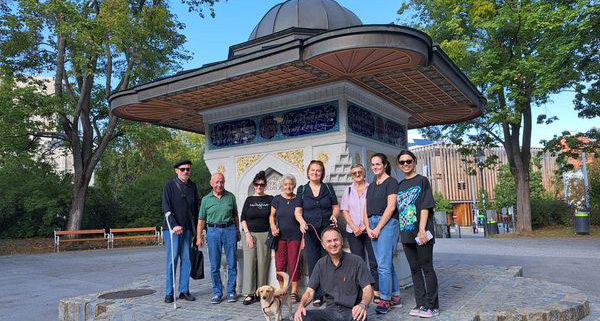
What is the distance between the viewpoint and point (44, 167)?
2012cm

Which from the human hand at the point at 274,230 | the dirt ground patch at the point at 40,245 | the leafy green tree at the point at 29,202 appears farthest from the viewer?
the leafy green tree at the point at 29,202

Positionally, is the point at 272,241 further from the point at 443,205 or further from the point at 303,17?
the point at 443,205

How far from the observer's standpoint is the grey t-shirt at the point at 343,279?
147 inches

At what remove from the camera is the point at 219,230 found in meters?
5.59

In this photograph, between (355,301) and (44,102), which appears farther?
(44,102)

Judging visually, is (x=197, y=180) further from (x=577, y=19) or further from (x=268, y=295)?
(x=268, y=295)

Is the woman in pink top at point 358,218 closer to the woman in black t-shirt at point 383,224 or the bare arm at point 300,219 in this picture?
the woman in black t-shirt at point 383,224

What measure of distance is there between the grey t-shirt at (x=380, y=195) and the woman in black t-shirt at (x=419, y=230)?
12cm

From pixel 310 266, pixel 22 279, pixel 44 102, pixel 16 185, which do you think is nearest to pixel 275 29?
pixel 310 266

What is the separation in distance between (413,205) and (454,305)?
143 cm

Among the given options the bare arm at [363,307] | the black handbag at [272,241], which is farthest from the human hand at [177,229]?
the bare arm at [363,307]

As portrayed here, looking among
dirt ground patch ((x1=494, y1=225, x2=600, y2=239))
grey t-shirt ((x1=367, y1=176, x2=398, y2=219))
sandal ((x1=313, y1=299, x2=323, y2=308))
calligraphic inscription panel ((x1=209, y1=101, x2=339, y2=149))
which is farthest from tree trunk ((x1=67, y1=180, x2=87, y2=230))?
dirt ground patch ((x1=494, y1=225, x2=600, y2=239))

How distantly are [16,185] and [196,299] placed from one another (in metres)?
17.1

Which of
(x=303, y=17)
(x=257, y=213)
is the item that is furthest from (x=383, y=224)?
(x=303, y=17)
